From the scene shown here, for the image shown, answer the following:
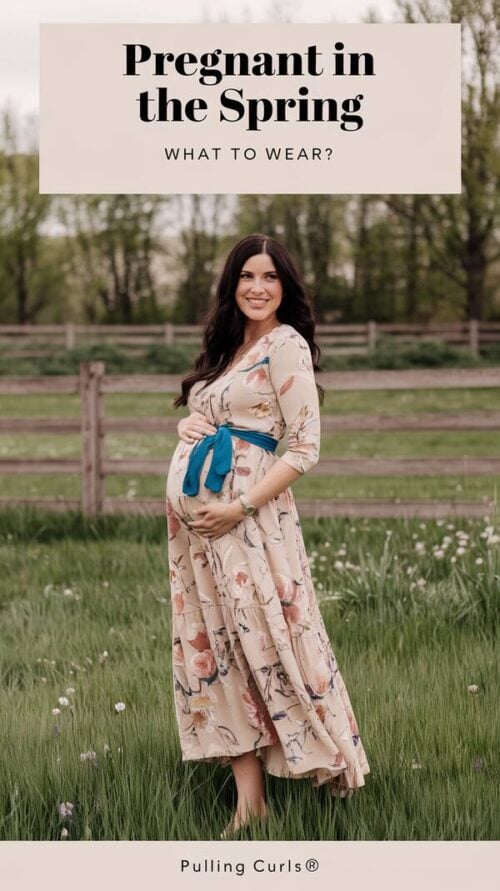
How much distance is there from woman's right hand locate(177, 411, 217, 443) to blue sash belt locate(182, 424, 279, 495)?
2cm

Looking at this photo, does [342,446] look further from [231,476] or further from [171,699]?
[231,476]

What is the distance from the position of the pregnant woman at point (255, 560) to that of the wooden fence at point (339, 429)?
5.30 meters

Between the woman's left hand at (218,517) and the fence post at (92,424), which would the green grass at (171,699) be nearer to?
the woman's left hand at (218,517)

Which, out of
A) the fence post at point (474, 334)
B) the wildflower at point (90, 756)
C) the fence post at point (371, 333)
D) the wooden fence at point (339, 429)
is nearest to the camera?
the wildflower at point (90, 756)

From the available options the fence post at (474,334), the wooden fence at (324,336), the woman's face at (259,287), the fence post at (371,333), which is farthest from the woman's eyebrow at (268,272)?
the fence post at (474,334)

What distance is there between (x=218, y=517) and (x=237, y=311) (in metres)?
0.70

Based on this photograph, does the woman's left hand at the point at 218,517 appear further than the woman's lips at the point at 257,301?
No

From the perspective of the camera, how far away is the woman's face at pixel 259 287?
11.2 ft

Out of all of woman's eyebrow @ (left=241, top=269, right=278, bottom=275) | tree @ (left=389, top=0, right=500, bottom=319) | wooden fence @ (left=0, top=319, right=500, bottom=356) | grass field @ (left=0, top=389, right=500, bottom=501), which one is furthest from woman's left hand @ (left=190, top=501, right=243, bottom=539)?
wooden fence @ (left=0, top=319, right=500, bottom=356)

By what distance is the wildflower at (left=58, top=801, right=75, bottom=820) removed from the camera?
3385 mm

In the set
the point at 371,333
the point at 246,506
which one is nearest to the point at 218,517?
the point at 246,506

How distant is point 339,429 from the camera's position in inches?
366

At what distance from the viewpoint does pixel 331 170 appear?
4801 mm

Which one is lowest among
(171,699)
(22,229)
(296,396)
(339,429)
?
(171,699)
